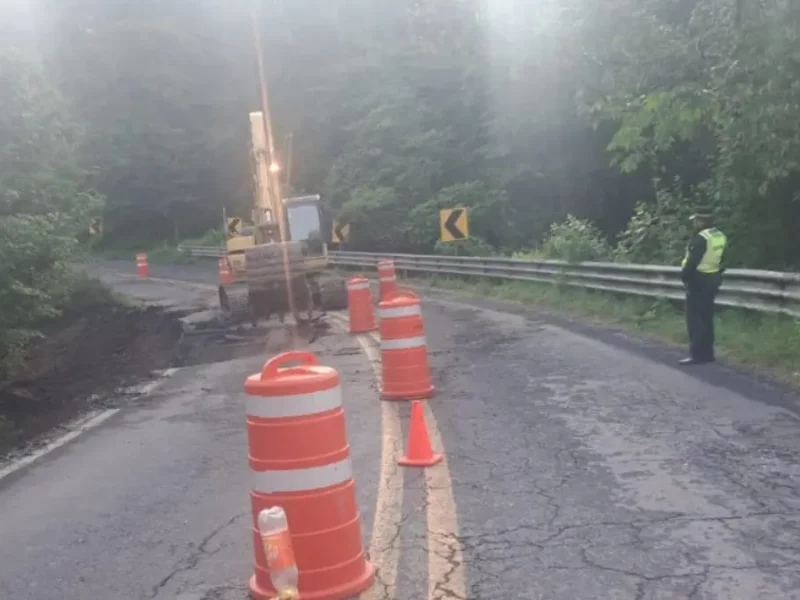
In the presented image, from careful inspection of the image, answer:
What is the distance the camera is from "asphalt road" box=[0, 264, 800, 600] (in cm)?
536

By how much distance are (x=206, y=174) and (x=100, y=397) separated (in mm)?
45781

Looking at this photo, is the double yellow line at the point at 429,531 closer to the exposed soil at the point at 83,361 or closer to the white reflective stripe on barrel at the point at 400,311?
the white reflective stripe on barrel at the point at 400,311

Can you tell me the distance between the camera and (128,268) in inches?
2026

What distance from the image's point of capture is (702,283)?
12266 mm

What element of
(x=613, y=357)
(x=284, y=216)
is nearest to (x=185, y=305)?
(x=284, y=216)

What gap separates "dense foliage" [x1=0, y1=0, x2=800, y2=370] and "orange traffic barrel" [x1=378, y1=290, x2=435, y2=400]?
5.76 m

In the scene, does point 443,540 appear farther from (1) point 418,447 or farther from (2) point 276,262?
(2) point 276,262

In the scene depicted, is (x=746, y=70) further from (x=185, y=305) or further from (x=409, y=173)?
(x=409, y=173)

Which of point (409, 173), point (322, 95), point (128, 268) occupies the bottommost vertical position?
point (128, 268)

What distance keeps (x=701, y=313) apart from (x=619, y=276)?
7.13 meters

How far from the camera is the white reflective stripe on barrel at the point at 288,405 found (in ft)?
16.4

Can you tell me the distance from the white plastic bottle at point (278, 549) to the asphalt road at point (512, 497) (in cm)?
60

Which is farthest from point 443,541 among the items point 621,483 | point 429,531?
point 621,483

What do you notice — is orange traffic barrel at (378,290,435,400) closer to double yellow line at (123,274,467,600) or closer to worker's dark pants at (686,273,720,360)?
double yellow line at (123,274,467,600)
